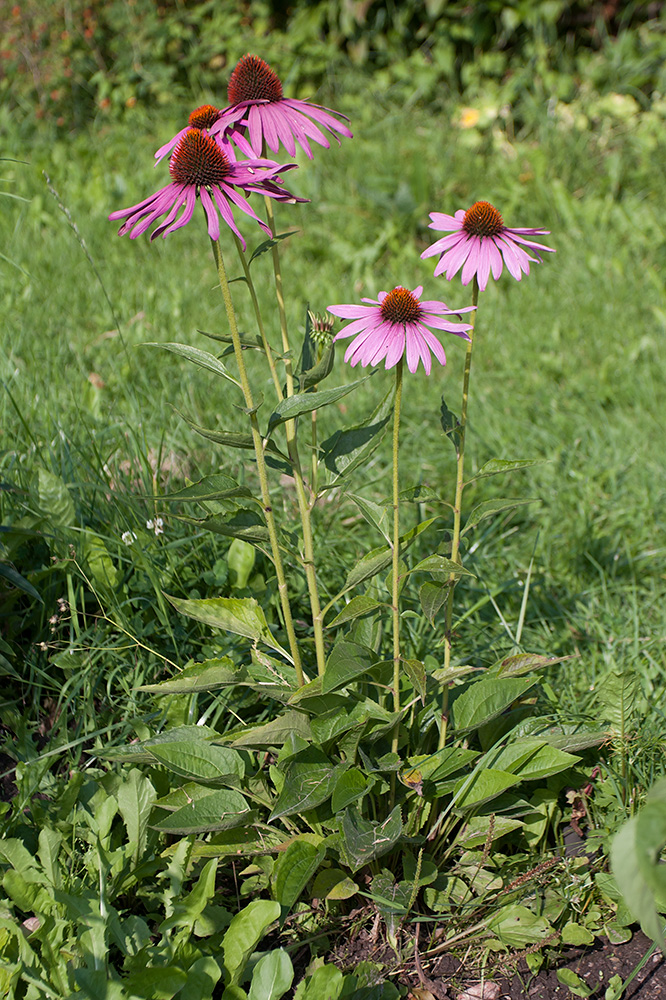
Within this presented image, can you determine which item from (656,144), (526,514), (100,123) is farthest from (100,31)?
(526,514)

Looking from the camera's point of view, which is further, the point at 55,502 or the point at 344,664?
the point at 55,502

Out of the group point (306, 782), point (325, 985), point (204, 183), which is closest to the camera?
point (204, 183)

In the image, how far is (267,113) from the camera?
1261mm

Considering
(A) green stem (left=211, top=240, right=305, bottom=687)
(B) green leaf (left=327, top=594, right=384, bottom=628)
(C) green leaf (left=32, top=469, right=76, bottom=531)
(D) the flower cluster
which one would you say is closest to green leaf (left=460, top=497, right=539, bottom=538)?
(B) green leaf (left=327, top=594, right=384, bottom=628)

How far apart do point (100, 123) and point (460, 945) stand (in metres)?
5.16

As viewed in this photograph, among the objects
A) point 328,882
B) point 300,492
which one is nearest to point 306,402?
point 300,492

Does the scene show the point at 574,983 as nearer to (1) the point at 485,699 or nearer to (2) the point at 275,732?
(1) the point at 485,699

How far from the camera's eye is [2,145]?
460cm

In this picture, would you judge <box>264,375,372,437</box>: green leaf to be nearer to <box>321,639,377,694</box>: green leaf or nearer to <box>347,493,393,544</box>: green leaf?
<box>347,493,393,544</box>: green leaf

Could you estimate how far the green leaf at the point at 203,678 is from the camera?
4.37 ft

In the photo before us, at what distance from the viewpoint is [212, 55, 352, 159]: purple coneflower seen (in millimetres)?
1229

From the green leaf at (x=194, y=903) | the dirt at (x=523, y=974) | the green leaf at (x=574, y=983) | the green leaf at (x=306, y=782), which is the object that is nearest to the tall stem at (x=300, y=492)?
the green leaf at (x=306, y=782)

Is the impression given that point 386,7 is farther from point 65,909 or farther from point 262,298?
point 65,909

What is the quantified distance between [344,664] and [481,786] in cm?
34
